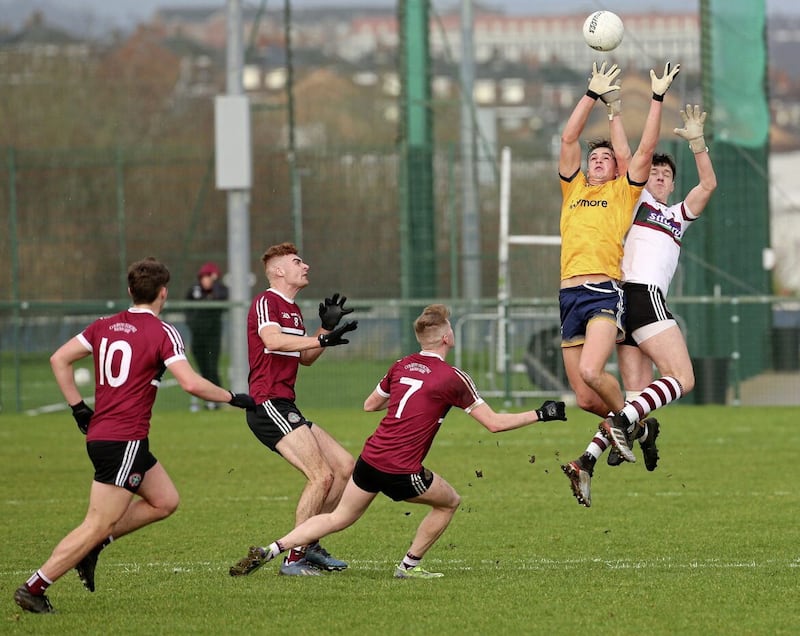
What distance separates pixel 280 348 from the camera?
9477 mm

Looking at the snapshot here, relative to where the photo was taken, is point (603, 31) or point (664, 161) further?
point (664, 161)

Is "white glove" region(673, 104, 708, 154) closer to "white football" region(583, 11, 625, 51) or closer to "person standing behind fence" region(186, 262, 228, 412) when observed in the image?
"white football" region(583, 11, 625, 51)

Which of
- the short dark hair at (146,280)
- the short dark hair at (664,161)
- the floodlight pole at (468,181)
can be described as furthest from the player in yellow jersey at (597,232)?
the floodlight pole at (468,181)

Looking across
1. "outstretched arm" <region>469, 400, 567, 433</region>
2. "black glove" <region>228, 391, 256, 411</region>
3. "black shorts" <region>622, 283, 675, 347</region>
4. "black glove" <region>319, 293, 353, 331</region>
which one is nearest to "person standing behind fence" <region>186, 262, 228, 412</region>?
"black shorts" <region>622, 283, 675, 347</region>

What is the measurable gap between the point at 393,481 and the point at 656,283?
2.57 m

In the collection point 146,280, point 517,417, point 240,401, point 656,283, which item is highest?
point 146,280

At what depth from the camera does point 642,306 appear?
10203mm

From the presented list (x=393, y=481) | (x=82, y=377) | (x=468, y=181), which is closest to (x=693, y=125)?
(x=393, y=481)

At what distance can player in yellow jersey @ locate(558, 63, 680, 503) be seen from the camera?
9836 mm

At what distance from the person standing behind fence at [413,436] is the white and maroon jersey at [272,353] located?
0.94 metres

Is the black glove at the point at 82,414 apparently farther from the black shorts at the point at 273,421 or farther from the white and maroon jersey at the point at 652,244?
the white and maroon jersey at the point at 652,244

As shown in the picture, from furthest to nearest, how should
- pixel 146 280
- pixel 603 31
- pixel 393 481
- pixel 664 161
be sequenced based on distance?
pixel 664 161
pixel 603 31
pixel 393 481
pixel 146 280

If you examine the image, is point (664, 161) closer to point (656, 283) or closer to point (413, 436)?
point (656, 283)

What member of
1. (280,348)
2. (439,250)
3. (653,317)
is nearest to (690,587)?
(653,317)
